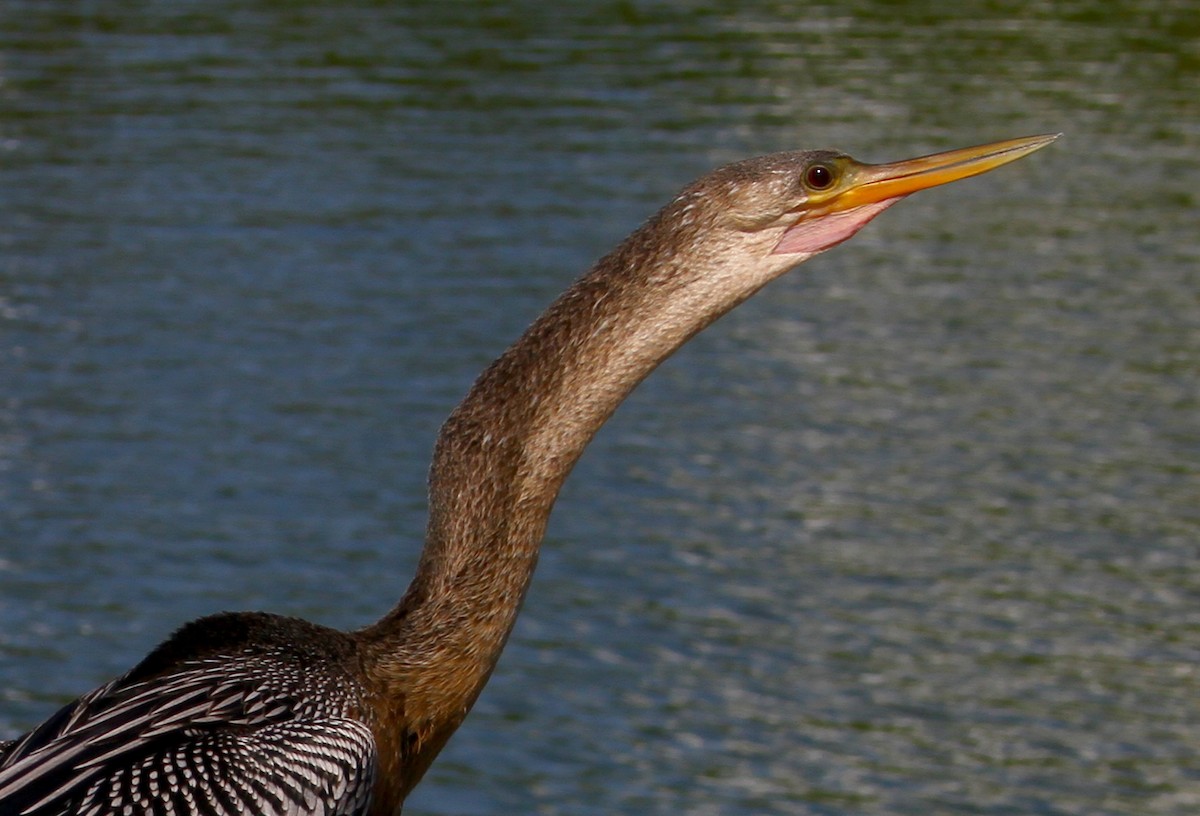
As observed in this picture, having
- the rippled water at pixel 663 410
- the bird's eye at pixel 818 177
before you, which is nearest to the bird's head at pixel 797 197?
the bird's eye at pixel 818 177

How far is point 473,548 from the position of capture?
518 centimetres

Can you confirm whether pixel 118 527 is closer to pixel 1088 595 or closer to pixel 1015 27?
pixel 1088 595

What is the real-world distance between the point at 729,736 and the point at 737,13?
68.9 feet

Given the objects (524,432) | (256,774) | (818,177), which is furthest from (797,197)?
(256,774)

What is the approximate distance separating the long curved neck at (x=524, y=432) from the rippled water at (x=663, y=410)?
5384 millimetres

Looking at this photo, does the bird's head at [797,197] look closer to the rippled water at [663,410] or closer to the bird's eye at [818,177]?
the bird's eye at [818,177]

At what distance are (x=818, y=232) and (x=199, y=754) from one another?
2.04 m

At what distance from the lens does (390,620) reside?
527 cm

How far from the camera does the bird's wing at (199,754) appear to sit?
4633 mm

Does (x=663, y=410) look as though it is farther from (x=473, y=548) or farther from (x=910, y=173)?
(x=473, y=548)

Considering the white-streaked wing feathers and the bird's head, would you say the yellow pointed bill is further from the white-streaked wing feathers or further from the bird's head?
the white-streaked wing feathers

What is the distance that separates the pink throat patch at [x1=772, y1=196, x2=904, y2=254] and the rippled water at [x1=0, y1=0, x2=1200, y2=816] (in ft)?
18.5

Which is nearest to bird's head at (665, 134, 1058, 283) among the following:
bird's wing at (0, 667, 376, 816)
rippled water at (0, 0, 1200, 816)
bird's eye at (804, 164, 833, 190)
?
bird's eye at (804, 164, 833, 190)

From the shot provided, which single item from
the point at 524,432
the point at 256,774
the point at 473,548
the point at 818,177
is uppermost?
the point at 818,177
